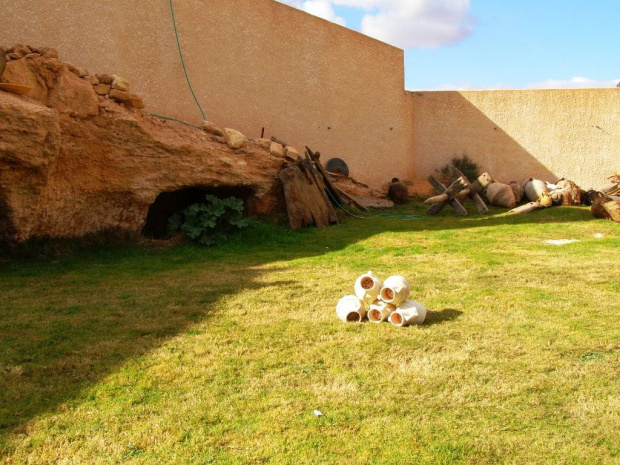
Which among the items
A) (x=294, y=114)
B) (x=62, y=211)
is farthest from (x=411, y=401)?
(x=294, y=114)

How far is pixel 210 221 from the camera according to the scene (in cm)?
927

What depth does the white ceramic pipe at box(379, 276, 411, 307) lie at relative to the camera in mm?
5023

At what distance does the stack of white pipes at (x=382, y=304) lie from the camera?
500 centimetres

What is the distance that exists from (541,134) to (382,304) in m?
13.5

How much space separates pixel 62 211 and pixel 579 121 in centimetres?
1380

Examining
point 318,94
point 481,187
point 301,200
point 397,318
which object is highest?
point 318,94

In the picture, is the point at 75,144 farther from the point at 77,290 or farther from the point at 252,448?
the point at 252,448

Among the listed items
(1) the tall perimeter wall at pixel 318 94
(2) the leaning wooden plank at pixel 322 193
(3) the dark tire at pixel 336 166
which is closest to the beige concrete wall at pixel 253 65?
(1) the tall perimeter wall at pixel 318 94

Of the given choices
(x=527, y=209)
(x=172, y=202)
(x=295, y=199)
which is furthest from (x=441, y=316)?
(x=527, y=209)

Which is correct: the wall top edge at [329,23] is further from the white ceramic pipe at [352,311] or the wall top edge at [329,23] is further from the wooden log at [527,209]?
the white ceramic pipe at [352,311]

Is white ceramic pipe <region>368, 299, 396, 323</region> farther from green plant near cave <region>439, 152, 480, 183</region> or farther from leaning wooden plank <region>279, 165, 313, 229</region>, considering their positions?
green plant near cave <region>439, 152, 480, 183</region>

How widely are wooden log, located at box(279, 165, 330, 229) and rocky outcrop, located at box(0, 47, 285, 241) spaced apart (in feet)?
3.19

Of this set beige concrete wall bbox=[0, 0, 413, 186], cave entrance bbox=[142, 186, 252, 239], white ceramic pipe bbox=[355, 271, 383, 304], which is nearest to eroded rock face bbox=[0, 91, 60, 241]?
cave entrance bbox=[142, 186, 252, 239]

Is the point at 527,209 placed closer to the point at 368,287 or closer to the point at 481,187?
the point at 481,187
